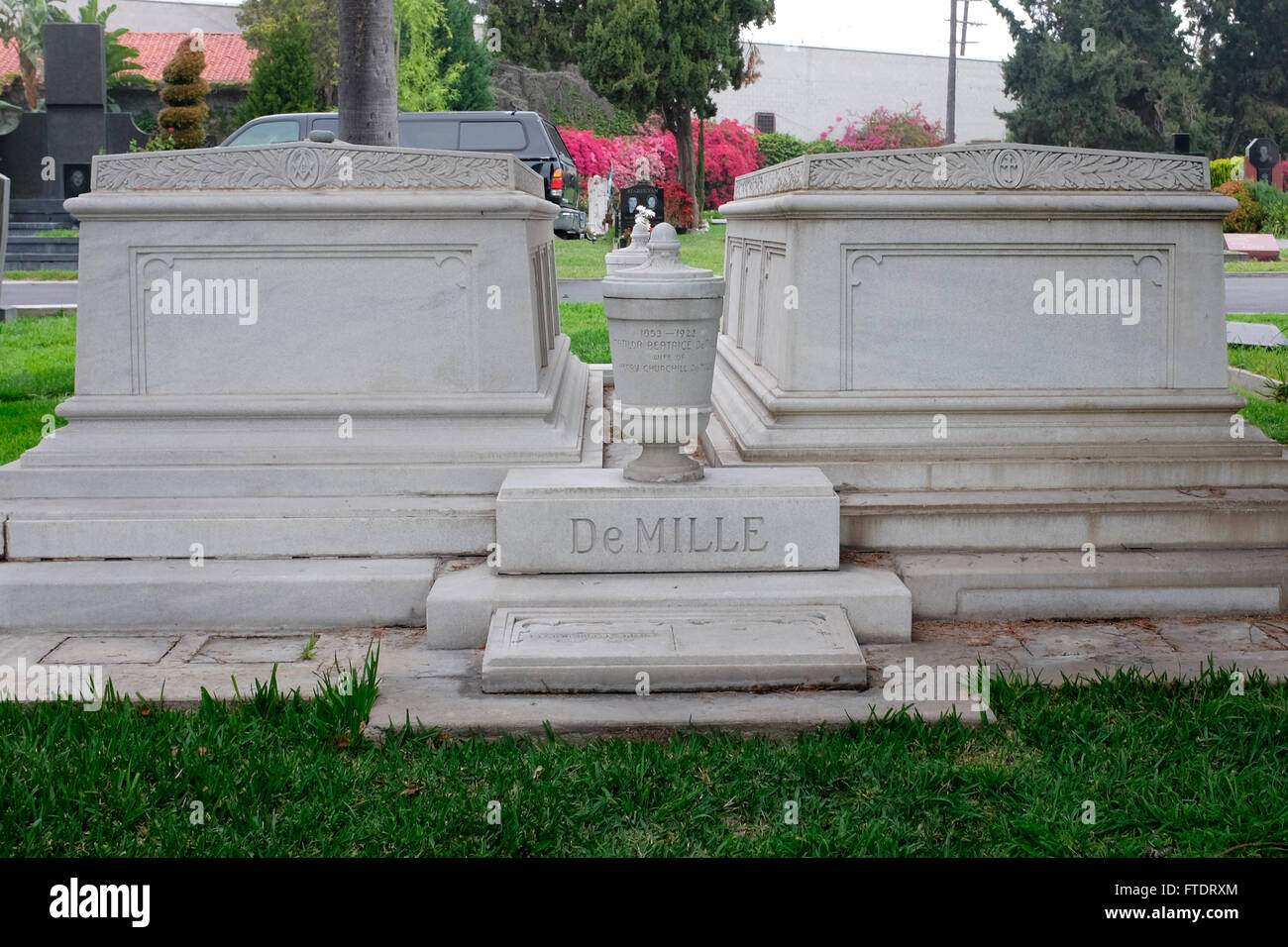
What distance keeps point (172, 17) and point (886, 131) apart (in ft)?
82.2

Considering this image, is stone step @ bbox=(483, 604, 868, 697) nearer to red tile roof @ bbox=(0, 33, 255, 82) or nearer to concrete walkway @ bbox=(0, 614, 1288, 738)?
concrete walkway @ bbox=(0, 614, 1288, 738)

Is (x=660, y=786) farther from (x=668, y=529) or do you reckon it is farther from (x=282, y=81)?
(x=282, y=81)

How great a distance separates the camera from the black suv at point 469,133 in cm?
1944

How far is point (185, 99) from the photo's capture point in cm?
3234

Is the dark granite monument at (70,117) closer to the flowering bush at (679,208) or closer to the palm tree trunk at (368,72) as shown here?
the flowering bush at (679,208)

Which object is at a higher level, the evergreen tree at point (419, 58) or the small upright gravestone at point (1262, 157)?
the evergreen tree at point (419, 58)

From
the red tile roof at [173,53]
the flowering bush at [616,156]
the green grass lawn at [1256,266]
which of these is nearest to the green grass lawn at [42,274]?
the flowering bush at [616,156]

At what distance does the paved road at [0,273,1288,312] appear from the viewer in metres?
15.6

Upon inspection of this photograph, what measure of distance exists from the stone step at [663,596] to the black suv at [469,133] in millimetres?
15075

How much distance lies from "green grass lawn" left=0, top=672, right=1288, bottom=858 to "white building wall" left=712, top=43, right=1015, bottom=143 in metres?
43.0

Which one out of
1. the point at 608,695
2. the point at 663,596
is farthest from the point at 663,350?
the point at 608,695

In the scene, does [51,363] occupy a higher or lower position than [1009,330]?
lower

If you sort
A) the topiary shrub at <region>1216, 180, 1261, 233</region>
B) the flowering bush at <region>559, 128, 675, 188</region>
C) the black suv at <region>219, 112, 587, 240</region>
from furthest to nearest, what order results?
the flowering bush at <region>559, 128, 675, 188</region> → the topiary shrub at <region>1216, 180, 1261, 233</region> → the black suv at <region>219, 112, 587, 240</region>

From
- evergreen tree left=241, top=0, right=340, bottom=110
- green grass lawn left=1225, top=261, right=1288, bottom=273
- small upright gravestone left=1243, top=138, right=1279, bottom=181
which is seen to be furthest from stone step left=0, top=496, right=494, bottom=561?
small upright gravestone left=1243, top=138, right=1279, bottom=181
